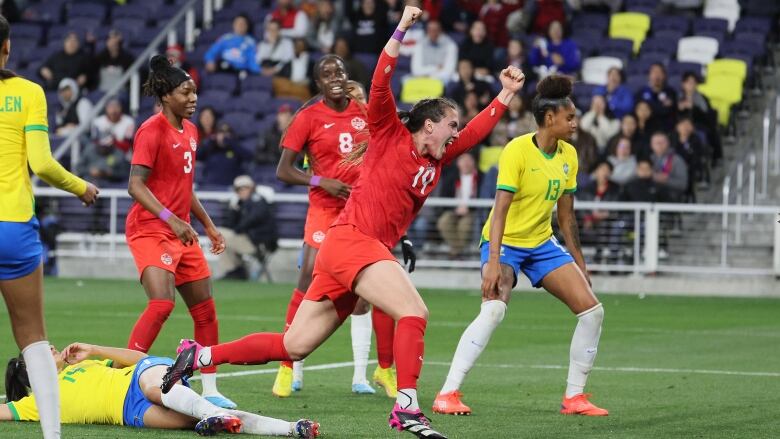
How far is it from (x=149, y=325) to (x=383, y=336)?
2.00 meters

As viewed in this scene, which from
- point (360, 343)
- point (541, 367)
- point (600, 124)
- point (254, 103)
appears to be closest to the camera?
point (360, 343)

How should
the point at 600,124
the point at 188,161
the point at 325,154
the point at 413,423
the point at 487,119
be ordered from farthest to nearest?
the point at 600,124, the point at 325,154, the point at 188,161, the point at 487,119, the point at 413,423

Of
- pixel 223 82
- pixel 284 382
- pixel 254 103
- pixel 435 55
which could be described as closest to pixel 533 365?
pixel 284 382

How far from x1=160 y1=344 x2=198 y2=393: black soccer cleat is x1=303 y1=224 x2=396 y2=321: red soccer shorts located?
721mm

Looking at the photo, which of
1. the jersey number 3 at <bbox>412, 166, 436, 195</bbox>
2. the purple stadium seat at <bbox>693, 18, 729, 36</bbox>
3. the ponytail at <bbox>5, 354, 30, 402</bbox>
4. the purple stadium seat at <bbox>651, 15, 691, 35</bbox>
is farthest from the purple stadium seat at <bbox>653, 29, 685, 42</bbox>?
the ponytail at <bbox>5, 354, 30, 402</bbox>

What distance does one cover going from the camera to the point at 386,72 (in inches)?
307

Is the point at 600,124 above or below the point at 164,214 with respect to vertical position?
above

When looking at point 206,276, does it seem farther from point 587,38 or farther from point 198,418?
point 587,38

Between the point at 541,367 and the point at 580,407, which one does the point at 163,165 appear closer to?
the point at 580,407

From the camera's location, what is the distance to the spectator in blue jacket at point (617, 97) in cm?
2358

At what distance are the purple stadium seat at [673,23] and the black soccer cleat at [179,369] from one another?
61.8 feet

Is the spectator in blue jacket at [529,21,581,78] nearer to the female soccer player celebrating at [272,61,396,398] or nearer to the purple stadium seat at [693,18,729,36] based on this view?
the purple stadium seat at [693,18,729,36]

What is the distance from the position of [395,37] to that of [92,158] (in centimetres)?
1823

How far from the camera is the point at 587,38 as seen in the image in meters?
26.0
